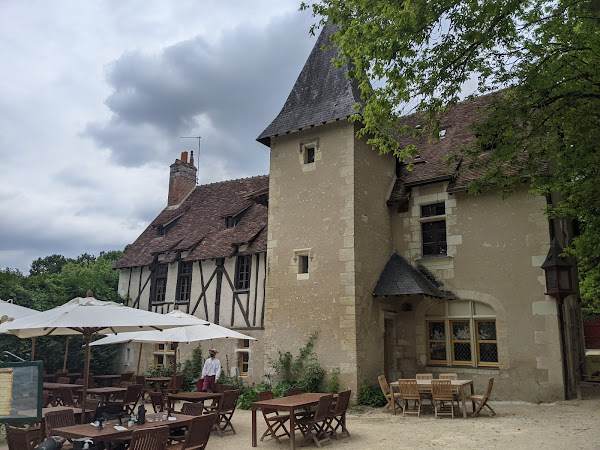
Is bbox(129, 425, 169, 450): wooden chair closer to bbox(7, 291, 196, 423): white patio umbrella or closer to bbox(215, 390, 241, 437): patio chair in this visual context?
bbox(7, 291, 196, 423): white patio umbrella

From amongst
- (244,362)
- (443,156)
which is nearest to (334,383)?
(244,362)

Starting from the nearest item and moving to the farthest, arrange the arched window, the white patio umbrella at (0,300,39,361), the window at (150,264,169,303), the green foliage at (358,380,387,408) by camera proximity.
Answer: the white patio umbrella at (0,300,39,361) < the green foliage at (358,380,387,408) < the arched window < the window at (150,264,169,303)

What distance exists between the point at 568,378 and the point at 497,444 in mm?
4630

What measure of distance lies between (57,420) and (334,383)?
5.71m

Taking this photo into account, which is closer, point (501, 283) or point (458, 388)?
point (458, 388)

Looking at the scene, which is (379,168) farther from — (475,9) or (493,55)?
(475,9)

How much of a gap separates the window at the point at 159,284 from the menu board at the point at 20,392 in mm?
11134

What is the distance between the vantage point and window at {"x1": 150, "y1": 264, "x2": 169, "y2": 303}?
15642mm

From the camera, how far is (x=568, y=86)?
6691 mm

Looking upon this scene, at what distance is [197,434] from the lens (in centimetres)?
550

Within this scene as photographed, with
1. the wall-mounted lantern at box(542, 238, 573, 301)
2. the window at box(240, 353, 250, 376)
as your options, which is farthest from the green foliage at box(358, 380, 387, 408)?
the window at box(240, 353, 250, 376)

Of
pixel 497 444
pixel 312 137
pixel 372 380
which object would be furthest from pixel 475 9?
pixel 372 380

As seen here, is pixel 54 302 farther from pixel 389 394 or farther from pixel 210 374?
pixel 389 394

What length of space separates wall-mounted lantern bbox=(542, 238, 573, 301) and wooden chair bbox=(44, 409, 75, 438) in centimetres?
860
